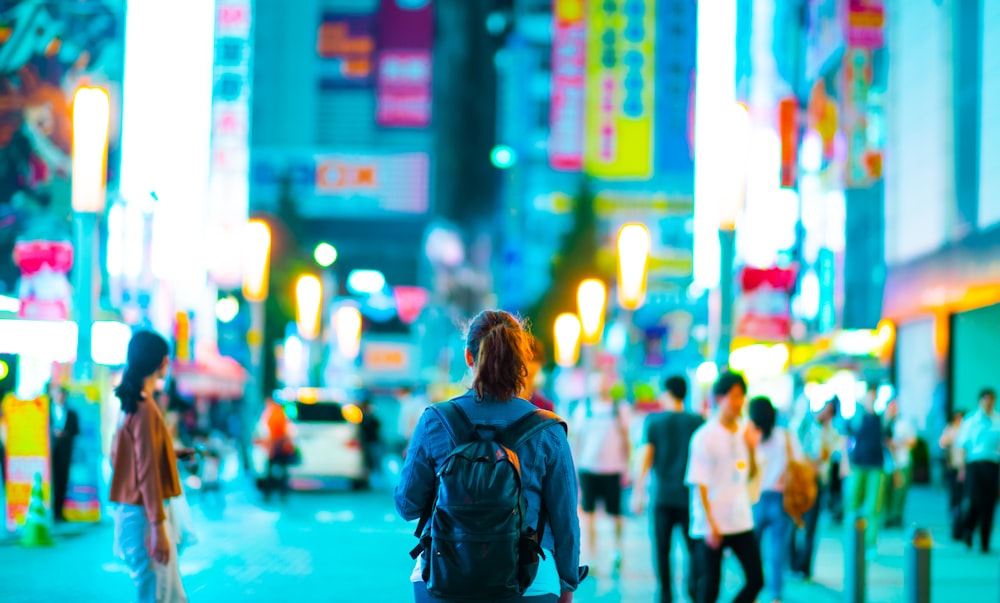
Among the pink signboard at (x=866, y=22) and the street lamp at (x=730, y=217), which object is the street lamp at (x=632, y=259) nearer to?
the street lamp at (x=730, y=217)

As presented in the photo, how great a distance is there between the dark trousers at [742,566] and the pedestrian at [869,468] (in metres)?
7.07

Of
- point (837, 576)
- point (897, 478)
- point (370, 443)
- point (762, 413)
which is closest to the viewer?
point (762, 413)

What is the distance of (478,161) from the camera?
13438cm

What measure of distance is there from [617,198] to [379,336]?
23551 millimetres

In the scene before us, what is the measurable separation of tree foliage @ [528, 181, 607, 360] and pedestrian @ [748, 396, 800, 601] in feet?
189

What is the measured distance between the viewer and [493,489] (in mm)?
4059

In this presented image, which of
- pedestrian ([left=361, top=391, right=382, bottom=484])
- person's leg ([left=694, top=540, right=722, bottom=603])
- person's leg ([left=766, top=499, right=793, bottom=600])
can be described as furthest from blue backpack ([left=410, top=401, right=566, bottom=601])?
pedestrian ([left=361, top=391, right=382, bottom=484])

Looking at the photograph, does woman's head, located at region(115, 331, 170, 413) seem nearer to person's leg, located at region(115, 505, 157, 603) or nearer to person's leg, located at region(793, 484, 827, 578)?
person's leg, located at region(115, 505, 157, 603)

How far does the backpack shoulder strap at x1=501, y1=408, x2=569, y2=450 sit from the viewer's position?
421 centimetres

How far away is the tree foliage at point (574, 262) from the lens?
227ft

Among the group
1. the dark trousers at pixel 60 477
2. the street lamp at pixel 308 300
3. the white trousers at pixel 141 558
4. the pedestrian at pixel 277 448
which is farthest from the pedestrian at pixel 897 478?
the street lamp at pixel 308 300

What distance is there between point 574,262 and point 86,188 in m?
54.6

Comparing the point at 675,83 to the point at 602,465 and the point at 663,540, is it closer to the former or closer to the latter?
the point at 602,465

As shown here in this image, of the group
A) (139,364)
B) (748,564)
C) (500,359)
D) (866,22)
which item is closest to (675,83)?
(866,22)
